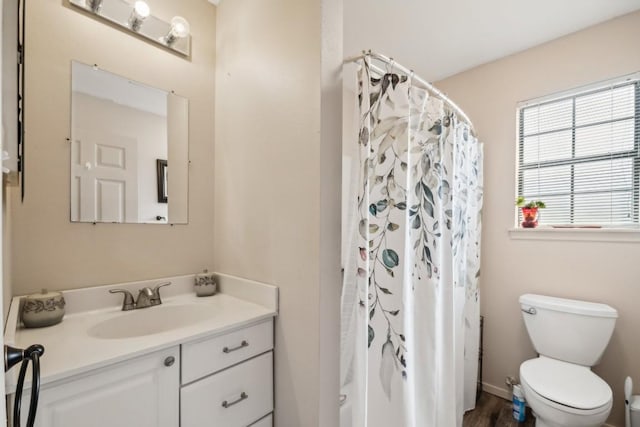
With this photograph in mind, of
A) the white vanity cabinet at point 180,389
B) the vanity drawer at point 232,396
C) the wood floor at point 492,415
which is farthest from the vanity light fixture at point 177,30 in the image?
the wood floor at point 492,415

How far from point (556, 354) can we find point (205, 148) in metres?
2.48

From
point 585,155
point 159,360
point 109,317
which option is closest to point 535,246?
point 585,155

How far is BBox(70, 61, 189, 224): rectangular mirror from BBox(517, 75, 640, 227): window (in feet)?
7.75

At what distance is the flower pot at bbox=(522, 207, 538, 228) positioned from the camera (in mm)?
2039

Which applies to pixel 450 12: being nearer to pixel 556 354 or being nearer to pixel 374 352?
pixel 374 352

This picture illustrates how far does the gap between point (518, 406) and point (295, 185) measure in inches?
81.0

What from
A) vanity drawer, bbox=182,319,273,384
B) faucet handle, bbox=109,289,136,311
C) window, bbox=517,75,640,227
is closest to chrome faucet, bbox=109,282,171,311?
faucet handle, bbox=109,289,136,311

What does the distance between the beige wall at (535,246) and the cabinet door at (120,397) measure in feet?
7.22

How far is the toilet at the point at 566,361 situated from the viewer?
141 centimetres

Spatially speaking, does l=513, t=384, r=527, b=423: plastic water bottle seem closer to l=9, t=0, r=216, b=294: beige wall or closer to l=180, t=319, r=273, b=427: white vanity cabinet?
l=180, t=319, r=273, b=427: white vanity cabinet

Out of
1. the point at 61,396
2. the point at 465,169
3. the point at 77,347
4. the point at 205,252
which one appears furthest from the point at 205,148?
the point at 465,169

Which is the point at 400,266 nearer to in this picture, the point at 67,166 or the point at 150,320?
the point at 150,320

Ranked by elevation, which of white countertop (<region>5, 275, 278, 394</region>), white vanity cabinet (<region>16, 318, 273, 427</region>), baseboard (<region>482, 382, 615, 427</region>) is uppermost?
white countertop (<region>5, 275, 278, 394</region>)

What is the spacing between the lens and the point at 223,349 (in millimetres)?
1167
